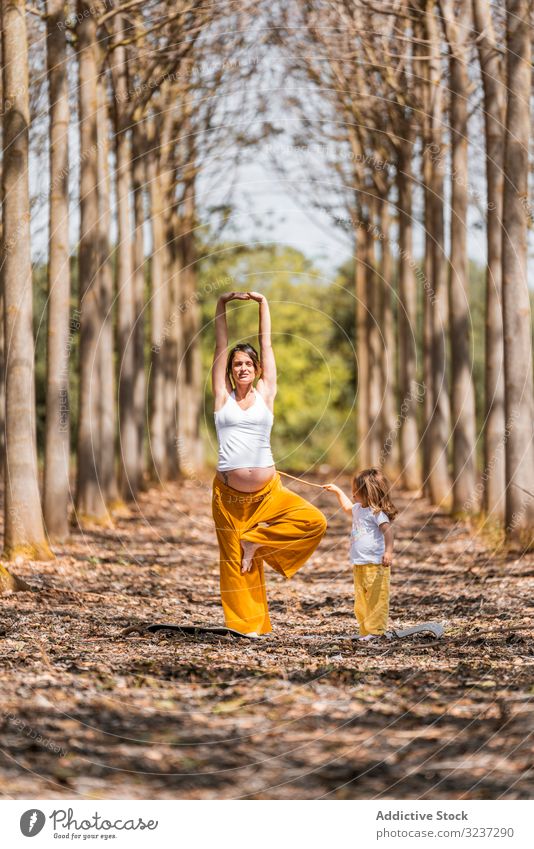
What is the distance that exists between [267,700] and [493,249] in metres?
12.7

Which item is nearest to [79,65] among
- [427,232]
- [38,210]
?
[38,210]

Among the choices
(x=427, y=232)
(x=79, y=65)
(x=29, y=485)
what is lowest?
(x=29, y=485)

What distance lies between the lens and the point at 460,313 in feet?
73.6

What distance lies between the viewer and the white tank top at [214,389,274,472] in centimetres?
1030

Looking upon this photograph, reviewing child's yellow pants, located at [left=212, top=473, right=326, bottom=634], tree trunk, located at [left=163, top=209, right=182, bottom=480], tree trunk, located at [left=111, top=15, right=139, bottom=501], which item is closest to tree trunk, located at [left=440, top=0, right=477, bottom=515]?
tree trunk, located at [left=111, top=15, right=139, bottom=501]

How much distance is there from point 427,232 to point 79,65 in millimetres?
8364

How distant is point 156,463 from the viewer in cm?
3145

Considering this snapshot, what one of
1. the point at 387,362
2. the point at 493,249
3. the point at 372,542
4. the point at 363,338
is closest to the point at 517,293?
the point at 493,249

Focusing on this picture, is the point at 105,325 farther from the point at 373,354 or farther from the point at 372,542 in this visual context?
the point at 373,354

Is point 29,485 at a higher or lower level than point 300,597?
higher

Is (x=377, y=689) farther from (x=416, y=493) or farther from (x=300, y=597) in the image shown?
(x=416, y=493)

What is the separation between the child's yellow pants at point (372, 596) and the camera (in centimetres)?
1038

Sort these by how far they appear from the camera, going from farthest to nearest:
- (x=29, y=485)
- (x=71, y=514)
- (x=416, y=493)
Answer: (x=416, y=493) < (x=71, y=514) < (x=29, y=485)

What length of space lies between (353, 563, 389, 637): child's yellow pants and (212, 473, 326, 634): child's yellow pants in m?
0.58
